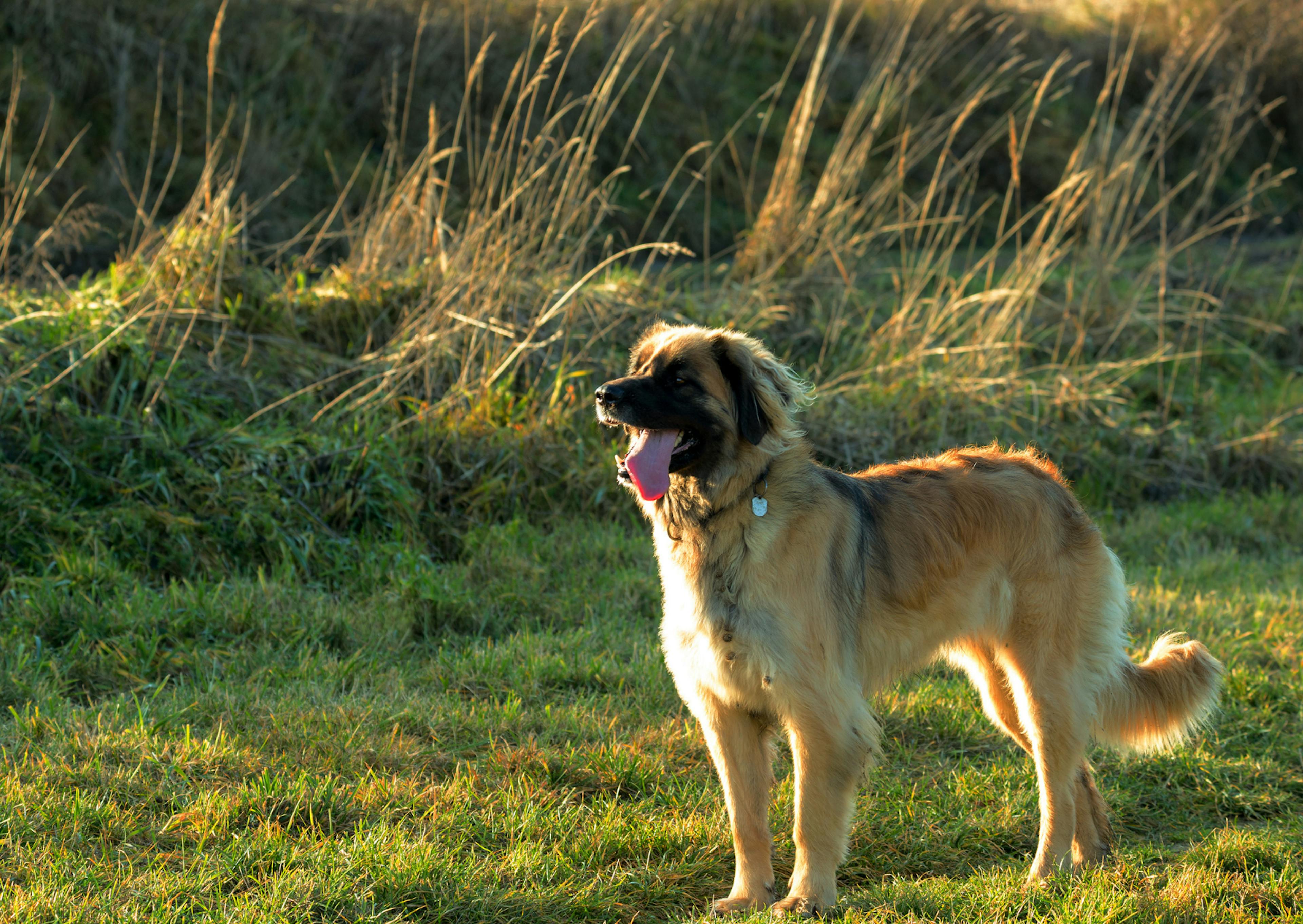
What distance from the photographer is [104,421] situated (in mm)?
6246

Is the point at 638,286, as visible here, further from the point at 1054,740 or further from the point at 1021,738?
the point at 1054,740

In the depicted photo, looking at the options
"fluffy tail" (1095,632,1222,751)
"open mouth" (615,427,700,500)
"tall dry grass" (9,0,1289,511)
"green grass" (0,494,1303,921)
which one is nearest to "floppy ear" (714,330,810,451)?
"open mouth" (615,427,700,500)

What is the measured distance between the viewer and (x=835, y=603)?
3.58 m

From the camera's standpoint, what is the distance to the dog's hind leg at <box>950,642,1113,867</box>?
3.91 metres

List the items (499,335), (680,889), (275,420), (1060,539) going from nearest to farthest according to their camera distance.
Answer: (680,889) → (1060,539) → (275,420) → (499,335)

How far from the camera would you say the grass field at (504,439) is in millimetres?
3707

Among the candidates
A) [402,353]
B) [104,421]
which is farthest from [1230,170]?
[104,421]

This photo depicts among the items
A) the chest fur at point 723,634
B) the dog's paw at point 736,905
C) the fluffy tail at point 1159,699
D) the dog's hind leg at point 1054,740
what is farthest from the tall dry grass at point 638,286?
the dog's paw at point 736,905

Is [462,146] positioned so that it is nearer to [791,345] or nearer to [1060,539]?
[791,345]

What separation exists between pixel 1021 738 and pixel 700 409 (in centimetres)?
178

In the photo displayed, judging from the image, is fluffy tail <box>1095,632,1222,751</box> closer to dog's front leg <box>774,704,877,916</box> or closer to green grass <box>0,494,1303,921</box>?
green grass <box>0,494,1303,921</box>

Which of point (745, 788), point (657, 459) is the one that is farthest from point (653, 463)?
point (745, 788)

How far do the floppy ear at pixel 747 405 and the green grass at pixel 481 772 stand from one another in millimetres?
1346

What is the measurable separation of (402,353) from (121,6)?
6.15 m
